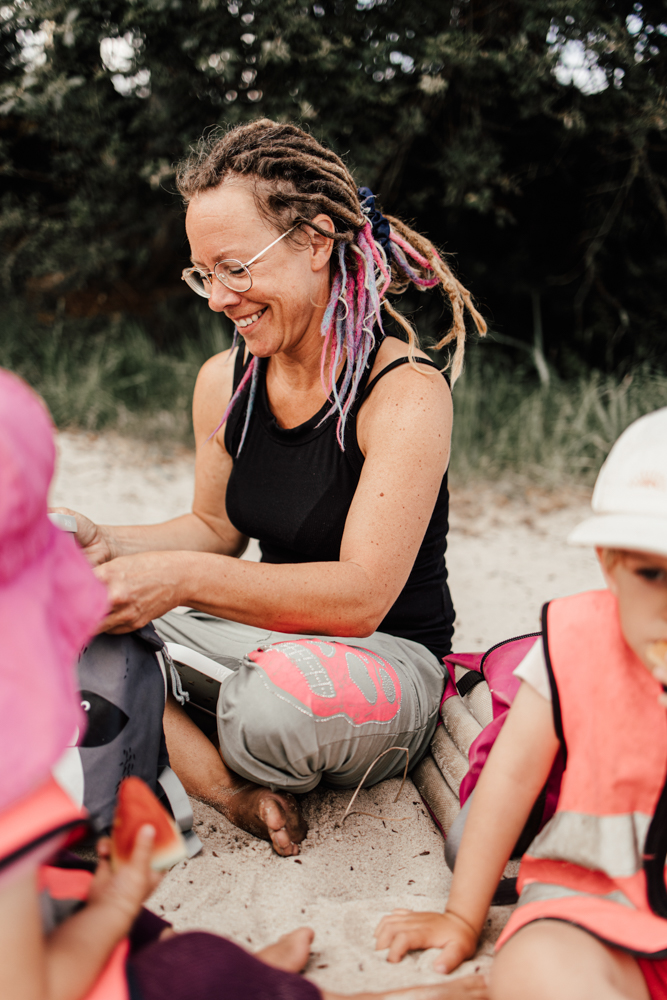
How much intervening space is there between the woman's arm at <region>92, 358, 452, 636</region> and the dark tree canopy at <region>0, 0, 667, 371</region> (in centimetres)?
206

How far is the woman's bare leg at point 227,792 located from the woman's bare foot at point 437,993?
0.52m

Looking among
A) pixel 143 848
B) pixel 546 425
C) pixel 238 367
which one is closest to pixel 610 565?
pixel 143 848

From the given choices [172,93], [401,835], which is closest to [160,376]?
[172,93]

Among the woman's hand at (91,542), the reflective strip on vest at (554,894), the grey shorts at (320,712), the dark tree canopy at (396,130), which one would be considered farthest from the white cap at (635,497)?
the dark tree canopy at (396,130)

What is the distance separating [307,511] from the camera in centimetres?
199

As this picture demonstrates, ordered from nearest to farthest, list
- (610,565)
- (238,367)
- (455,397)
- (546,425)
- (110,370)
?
(610,565) → (238,367) → (546,425) → (455,397) → (110,370)

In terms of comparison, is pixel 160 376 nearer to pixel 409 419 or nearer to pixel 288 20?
pixel 288 20

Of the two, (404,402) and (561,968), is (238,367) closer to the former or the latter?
(404,402)

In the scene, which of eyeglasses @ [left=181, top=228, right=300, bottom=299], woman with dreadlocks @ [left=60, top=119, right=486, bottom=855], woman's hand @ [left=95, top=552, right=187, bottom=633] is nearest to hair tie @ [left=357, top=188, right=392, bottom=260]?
woman with dreadlocks @ [left=60, top=119, right=486, bottom=855]

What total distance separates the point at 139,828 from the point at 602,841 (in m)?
0.72

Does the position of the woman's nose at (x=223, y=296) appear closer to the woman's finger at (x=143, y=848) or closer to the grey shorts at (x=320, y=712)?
the grey shorts at (x=320, y=712)

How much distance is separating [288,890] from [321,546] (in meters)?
0.82

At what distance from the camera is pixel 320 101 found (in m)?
4.30

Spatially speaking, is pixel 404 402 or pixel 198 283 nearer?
pixel 404 402
